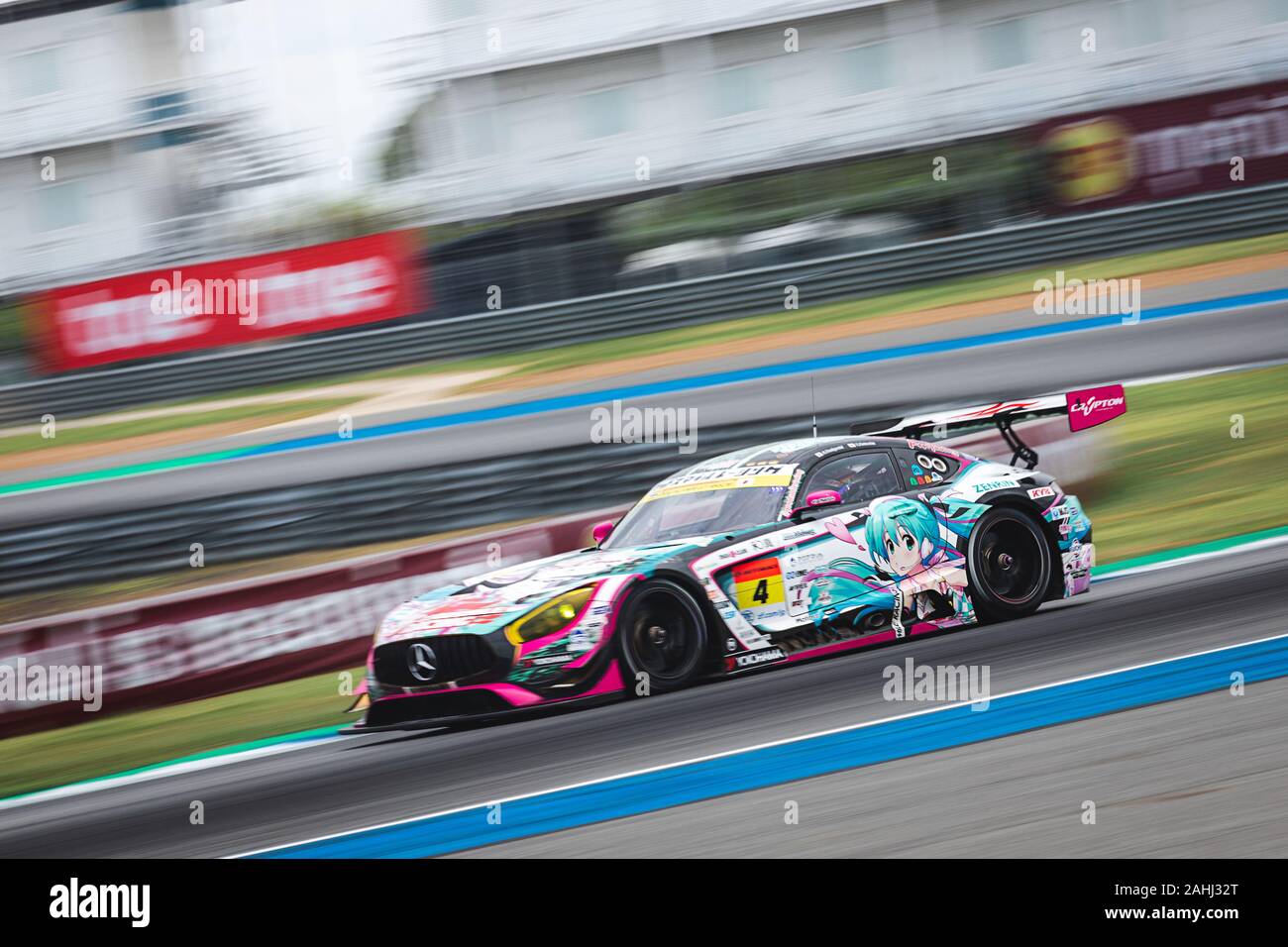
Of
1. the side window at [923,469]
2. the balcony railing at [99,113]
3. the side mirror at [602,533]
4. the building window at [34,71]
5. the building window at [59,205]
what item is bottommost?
the side mirror at [602,533]

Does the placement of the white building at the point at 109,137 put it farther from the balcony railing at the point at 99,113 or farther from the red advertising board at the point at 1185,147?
the red advertising board at the point at 1185,147

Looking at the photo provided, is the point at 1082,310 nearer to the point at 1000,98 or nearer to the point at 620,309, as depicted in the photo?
the point at 620,309

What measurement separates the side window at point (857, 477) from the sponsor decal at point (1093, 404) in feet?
3.93

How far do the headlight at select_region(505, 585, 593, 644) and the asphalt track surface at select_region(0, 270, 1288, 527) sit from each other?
594cm

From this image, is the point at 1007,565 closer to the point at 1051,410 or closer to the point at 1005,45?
the point at 1051,410

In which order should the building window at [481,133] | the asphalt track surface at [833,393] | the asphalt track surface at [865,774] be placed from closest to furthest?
1. the asphalt track surface at [865,774]
2. the asphalt track surface at [833,393]
3. the building window at [481,133]

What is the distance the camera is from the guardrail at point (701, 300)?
15.6 m

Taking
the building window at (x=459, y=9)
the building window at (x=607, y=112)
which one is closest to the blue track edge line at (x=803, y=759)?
the building window at (x=607, y=112)

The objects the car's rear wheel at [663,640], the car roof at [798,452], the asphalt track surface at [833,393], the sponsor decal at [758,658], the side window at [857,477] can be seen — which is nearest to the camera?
the car's rear wheel at [663,640]

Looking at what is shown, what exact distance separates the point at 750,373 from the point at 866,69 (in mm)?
9697

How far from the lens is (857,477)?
23.6 feet

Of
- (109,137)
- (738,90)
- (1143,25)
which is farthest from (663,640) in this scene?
(109,137)

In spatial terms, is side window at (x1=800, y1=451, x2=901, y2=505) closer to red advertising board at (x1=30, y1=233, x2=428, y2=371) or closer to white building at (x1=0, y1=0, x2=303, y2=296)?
red advertising board at (x1=30, y1=233, x2=428, y2=371)
